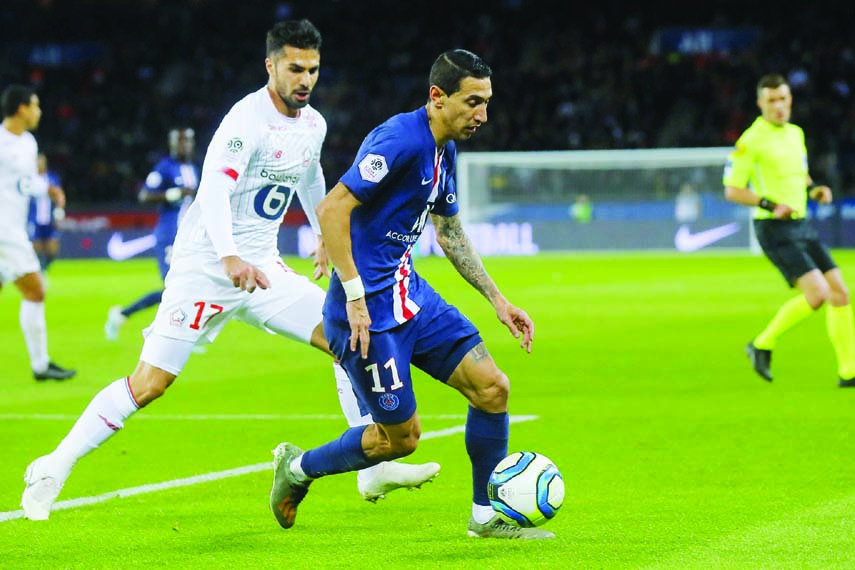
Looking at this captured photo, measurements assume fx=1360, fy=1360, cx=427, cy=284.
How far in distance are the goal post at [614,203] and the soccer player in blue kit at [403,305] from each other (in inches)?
954

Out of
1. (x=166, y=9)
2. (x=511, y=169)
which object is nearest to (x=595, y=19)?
(x=511, y=169)

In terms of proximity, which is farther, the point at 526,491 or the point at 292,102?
the point at 292,102

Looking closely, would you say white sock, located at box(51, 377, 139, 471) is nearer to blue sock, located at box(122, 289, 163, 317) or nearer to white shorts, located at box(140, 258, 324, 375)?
white shorts, located at box(140, 258, 324, 375)

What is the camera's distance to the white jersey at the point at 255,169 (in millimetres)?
6125

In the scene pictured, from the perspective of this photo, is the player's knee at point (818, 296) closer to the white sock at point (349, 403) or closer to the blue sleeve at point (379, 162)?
the white sock at point (349, 403)

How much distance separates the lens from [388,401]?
5.28m

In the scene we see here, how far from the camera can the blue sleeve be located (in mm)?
5109

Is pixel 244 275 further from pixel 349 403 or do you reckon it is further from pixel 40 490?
pixel 40 490

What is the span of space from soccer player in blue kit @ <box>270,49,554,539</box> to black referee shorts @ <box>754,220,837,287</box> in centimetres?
527

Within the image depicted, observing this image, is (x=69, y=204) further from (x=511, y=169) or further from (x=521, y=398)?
(x=521, y=398)

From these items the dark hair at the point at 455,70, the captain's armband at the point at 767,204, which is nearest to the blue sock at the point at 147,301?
the captain's armband at the point at 767,204

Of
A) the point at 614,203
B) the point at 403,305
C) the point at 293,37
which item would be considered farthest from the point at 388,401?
the point at 614,203

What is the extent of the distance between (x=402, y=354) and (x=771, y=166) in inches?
237

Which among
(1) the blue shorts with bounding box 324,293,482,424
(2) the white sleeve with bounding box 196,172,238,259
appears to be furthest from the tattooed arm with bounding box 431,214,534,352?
(2) the white sleeve with bounding box 196,172,238,259
